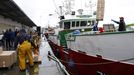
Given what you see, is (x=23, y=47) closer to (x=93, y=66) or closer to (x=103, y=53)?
(x=93, y=66)

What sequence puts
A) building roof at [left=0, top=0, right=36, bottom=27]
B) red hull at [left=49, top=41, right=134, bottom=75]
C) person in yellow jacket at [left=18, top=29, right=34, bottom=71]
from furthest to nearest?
1. building roof at [left=0, top=0, right=36, bottom=27]
2. person in yellow jacket at [left=18, top=29, right=34, bottom=71]
3. red hull at [left=49, top=41, right=134, bottom=75]

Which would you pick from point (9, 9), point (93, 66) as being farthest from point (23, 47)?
point (9, 9)

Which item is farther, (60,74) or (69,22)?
(69,22)

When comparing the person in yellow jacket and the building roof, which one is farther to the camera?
the building roof

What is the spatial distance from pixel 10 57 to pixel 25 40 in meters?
1.17

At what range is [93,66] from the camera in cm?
1034

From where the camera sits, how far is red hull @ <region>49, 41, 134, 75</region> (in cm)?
838

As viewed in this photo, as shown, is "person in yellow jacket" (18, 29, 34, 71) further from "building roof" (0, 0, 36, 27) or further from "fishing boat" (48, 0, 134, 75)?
"building roof" (0, 0, 36, 27)

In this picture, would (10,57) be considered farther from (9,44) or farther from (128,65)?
(9,44)

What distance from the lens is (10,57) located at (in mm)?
11453

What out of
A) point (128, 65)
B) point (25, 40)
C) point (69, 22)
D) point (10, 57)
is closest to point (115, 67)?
point (128, 65)

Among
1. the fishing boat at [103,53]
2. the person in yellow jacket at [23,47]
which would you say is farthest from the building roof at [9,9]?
the person in yellow jacket at [23,47]

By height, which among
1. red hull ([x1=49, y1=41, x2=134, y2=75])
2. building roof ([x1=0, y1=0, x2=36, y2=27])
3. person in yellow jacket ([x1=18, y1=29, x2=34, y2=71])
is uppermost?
building roof ([x1=0, y1=0, x2=36, y2=27])

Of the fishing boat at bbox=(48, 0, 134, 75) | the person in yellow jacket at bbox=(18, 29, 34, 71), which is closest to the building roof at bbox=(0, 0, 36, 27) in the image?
the fishing boat at bbox=(48, 0, 134, 75)
